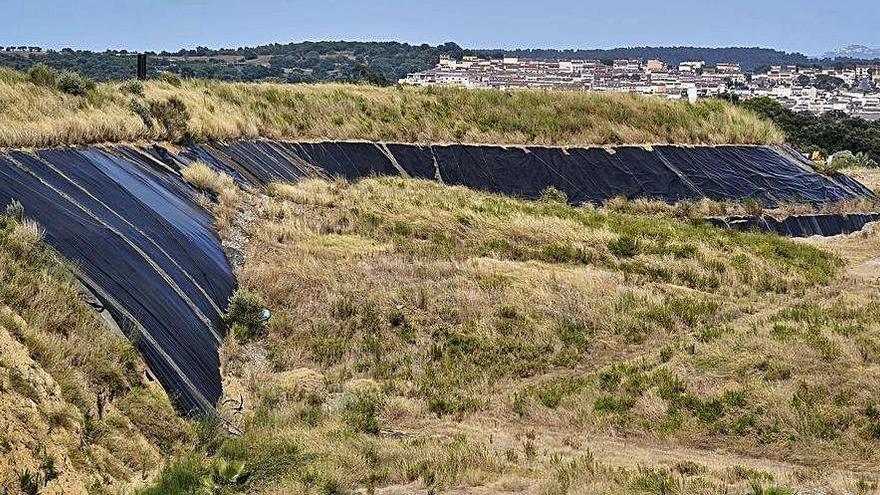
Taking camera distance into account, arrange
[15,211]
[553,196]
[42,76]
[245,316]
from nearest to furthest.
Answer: [15,211] → [245,316] → [42,76] → [553,196]

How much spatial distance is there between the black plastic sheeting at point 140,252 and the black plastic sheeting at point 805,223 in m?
22.1

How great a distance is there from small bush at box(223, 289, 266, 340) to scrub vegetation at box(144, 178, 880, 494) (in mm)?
132

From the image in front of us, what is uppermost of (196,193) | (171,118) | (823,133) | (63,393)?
(171,118)

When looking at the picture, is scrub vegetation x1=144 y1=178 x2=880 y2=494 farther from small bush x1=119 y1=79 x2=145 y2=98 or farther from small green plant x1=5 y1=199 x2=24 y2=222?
small bush x1=119 y1=79 x2=145 y2=98

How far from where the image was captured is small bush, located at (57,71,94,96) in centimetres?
2214

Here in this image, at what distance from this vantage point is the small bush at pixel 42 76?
2134cm

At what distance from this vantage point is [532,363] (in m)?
16.0

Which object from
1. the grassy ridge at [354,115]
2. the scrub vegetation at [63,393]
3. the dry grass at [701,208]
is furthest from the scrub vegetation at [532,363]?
the dry grass at [701,208]

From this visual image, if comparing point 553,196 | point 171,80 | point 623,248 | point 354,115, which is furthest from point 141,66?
point 623,248

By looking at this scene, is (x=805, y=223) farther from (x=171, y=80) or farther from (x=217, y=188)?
(x=171, y=80)

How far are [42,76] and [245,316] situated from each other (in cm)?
986

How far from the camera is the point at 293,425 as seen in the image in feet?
39.4

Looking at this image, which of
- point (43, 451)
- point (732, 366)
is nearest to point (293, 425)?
point (43, 451)

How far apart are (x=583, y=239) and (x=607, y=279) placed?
394 centimetres
